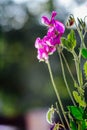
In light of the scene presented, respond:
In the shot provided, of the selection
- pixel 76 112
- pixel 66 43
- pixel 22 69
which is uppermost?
pixel 22 69

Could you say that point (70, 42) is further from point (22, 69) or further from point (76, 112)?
point (22, 69)

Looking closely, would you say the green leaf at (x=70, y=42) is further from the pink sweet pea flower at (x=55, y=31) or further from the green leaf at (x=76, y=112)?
the green leaf at (x=76, y=112)

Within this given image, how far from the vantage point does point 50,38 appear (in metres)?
0.90

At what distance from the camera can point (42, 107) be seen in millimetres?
9641

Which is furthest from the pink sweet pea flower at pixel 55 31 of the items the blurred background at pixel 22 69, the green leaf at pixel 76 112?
the blurred background at pixel 22 69

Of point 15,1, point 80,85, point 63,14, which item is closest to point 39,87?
point 63,14

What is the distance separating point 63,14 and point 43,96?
199cm

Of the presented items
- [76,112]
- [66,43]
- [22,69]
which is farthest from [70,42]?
[22,69]

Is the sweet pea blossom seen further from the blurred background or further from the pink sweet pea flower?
the blurred background

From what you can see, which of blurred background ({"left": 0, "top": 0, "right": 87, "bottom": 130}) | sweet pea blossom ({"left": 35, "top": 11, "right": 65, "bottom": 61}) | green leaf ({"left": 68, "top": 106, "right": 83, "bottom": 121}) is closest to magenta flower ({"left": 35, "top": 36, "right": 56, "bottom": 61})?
sweet pea blossom ({"left": 35, "top": 11, "right": 65, "bottom": 61})

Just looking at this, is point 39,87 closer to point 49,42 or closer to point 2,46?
point 2,46

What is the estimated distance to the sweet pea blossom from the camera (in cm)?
90

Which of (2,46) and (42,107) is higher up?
(2,46)

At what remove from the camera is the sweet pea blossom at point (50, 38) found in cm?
90
